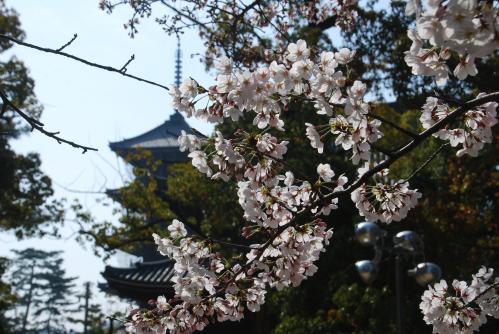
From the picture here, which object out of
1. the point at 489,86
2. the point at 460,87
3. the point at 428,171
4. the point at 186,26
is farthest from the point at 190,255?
the point at 428,171

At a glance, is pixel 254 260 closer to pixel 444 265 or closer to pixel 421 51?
pixel 421 51

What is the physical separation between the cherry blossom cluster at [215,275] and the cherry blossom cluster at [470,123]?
2.90ft

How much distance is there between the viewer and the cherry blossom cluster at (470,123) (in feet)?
9.20

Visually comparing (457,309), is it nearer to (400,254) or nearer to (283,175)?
(283,175)

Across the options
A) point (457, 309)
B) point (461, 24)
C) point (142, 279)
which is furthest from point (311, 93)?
point (142, 279)

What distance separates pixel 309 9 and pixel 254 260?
5582 mm

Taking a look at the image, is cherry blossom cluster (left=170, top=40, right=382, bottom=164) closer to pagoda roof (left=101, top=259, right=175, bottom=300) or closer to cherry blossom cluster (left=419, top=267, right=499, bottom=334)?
cherry blossom cluster (left=419, top=267, right=499, bottom=334)

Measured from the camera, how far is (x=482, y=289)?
3723 millimetres

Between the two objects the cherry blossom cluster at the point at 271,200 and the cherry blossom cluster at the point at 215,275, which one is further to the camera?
the cherry blossom cluster at the point at 215,275

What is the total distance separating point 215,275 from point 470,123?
1.70 meters

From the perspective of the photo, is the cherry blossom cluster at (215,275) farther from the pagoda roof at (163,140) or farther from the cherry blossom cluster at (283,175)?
the pagoda roof at (163,140)

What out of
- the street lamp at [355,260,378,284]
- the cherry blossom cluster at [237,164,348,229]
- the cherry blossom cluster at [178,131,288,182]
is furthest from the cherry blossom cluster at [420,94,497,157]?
the street lamp at [355,260,378,284]

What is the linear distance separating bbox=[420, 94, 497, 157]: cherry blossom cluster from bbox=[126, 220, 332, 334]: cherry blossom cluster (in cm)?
88

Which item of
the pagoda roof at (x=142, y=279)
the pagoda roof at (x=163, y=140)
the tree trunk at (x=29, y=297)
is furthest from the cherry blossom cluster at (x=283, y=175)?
the tree trunk at (x=29, y=297)
